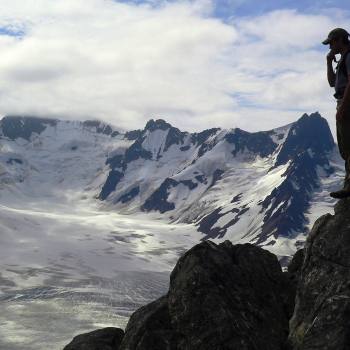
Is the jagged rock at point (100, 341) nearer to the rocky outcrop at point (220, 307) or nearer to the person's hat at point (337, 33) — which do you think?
the rocky outcrop at point (220, 307)

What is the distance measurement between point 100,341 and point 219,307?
732 centimetres

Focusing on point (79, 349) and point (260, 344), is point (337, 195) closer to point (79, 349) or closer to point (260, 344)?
point (260, 344)

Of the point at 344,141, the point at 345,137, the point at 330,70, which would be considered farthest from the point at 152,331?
the point at 330,70

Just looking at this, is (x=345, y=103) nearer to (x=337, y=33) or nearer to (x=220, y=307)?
(x=337, y=33)

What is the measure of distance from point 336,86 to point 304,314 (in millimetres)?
7479

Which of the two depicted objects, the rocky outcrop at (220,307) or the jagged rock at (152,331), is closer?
the rocky outcrop at (220,307)

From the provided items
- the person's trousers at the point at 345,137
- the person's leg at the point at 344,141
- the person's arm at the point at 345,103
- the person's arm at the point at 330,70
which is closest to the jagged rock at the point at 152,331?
the person's leg at the point at 344,141

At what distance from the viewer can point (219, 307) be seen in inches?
843

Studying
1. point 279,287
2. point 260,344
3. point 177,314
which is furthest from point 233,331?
point 279,287

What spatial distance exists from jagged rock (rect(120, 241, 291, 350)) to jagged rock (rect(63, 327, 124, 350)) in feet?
5.63

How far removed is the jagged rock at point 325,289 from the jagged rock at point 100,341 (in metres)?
9.63

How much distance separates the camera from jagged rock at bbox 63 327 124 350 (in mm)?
25891

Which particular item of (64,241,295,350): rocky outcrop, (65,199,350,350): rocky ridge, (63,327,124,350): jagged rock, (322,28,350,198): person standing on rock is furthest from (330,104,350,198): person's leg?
(63,327,124,350): jagged rock

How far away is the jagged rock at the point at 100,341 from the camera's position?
84.9 feet
